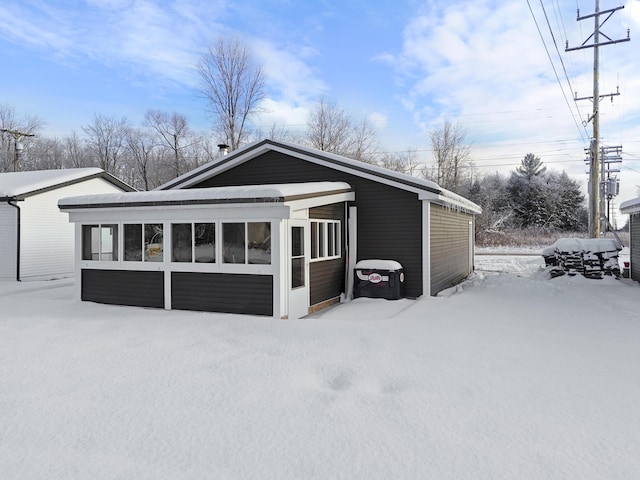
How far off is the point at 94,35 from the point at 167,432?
59.0ft

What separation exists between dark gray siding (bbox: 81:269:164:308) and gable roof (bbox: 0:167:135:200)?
6.30 m

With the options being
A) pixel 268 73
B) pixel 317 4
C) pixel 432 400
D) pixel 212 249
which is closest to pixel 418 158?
pixel 268 73

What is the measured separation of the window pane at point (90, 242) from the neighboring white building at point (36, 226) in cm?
594

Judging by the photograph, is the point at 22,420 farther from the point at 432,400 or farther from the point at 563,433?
the point at 563,433

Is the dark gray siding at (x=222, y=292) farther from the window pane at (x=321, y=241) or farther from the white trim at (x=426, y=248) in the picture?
the white trim at (x=426, y=248)

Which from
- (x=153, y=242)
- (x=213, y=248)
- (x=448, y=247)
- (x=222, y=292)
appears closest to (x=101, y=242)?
(x=153, y=242)

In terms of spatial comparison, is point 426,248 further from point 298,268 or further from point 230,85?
point 230,85

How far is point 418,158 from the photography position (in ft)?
125

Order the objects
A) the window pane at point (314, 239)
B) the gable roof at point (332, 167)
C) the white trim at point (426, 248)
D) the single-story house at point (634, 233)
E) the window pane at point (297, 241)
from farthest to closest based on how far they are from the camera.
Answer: the single-story house at point (634, 233) < the white trim at point (426, 248) < the gable roof at point (332, 167) < the window pane at point (314, 239) < the window pane at point (297, 241)

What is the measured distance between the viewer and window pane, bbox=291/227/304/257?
7.68 meters

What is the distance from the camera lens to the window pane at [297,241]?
25.2 ft

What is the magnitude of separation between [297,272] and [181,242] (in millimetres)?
2249

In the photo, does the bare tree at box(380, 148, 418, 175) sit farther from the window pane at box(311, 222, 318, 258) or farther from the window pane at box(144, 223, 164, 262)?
the window pane at box(144, 223, 164, 262)

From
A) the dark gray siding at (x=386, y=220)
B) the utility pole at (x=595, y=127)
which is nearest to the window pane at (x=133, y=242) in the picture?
the dark gray siding at (x=386, y=220)
